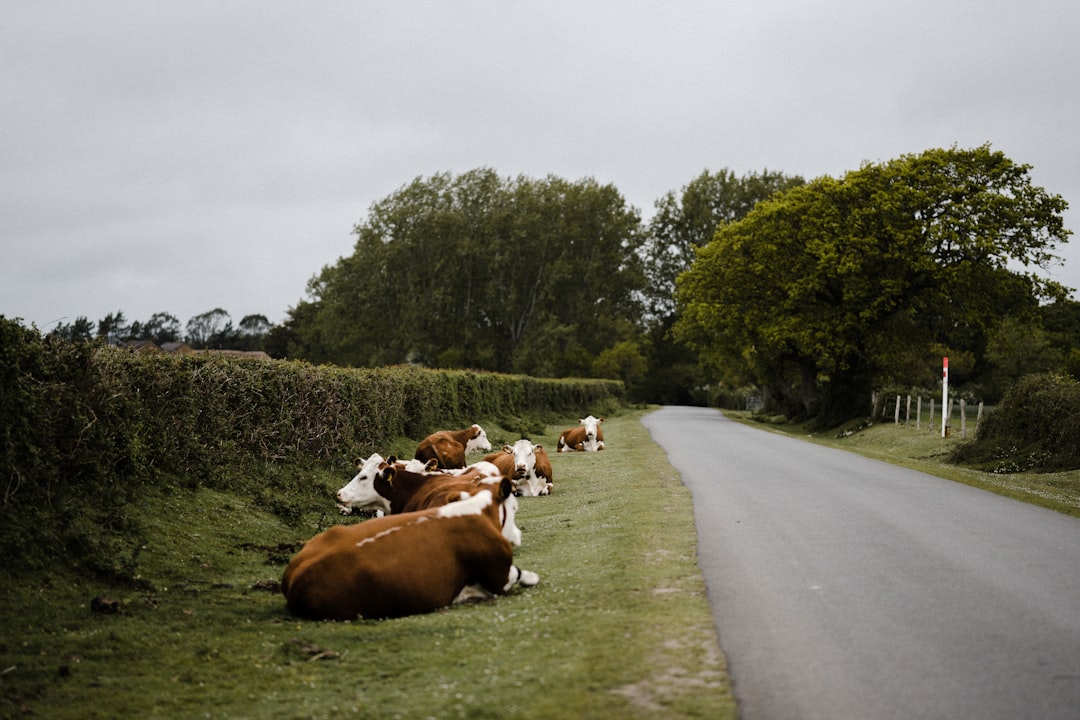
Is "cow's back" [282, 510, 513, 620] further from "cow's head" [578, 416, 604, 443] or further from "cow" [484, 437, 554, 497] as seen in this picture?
"cow's head" [578, 416, 604, 443]

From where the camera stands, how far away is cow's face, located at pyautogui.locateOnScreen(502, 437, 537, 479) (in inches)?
574

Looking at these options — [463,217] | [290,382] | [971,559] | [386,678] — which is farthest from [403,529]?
[463,217]

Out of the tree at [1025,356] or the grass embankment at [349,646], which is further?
the tree at [1025,356]

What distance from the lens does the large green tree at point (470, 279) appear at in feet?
225

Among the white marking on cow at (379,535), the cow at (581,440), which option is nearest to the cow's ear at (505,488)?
the white marking on cow at (379,535)

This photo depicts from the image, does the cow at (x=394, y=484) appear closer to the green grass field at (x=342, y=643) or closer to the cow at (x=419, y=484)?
the cow at (x=419, y=484)

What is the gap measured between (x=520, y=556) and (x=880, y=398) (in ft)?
111

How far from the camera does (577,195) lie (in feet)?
260

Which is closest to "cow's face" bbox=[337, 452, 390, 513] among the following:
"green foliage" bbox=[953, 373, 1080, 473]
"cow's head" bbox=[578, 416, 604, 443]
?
"cow's head" bbox=[578, 416, 604, 443]

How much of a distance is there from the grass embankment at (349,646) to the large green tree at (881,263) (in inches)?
1238


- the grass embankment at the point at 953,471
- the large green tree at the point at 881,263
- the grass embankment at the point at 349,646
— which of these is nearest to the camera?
the grass embankment at the point at 349,646

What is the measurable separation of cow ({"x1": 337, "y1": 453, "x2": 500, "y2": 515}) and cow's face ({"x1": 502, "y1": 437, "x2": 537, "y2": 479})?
2.33 metres

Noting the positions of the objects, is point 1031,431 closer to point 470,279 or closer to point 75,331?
point 75,331

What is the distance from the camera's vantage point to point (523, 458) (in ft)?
50.7
